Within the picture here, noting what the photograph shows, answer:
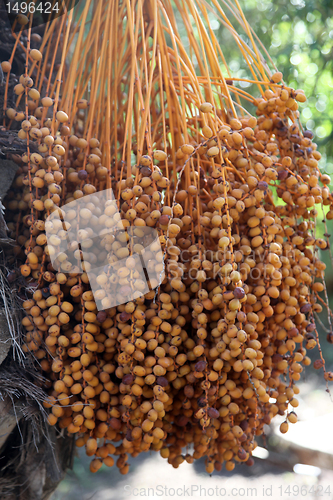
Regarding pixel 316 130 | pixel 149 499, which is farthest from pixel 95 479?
pixel 316 130

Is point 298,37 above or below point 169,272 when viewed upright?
above

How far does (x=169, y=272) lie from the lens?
61 centimetres

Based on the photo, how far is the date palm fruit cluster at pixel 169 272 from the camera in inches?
23.4

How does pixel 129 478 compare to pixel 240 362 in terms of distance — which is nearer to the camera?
pixel 240 362

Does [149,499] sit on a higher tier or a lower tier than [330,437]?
higher

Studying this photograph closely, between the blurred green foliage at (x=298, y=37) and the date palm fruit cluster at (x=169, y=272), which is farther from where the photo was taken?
the blurred green foliage at (x=298, y=37)

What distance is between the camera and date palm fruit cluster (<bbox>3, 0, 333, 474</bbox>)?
1.95 ft

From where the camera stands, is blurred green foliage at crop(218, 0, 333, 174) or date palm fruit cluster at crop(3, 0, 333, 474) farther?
blurred green foliage at crop(218, 0, 333, 174)

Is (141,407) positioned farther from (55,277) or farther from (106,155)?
(106,155)

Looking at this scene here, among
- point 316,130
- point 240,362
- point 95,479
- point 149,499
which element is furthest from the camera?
point 316,130

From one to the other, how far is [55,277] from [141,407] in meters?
0.24

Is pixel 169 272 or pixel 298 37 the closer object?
pixel 169 272

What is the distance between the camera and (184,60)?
0.73 meters

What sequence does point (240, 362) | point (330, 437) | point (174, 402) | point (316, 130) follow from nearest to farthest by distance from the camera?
point (240, 362), point (174, 402), point (330, 437), point (316, 130)
